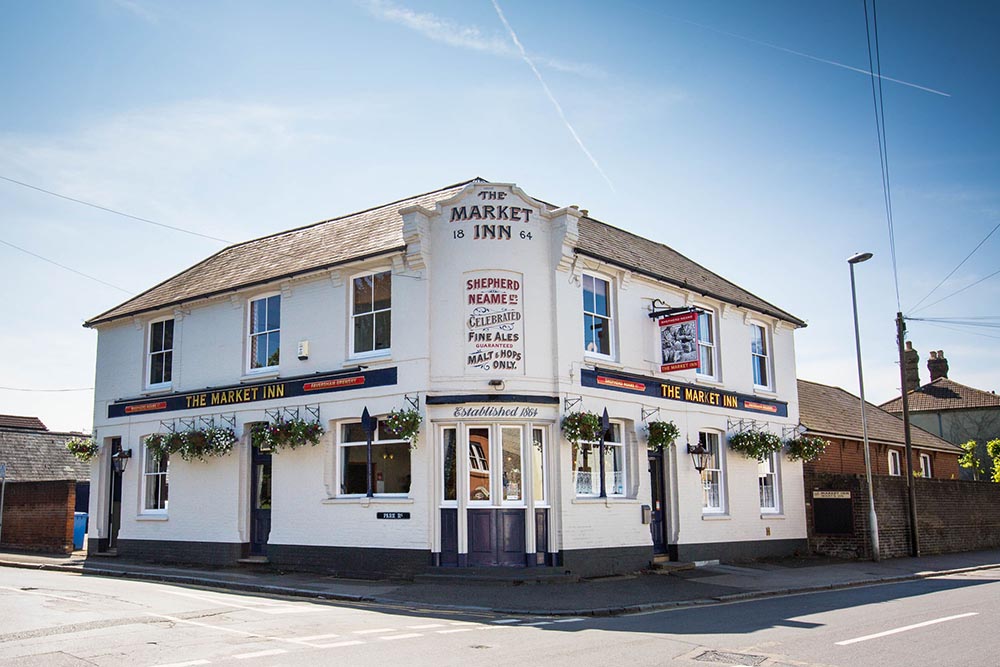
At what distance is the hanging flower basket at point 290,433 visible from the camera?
19094 millimetres

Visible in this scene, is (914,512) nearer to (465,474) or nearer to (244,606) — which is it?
(465,474)

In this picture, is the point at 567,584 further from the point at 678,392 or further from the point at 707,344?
the point at 707,344

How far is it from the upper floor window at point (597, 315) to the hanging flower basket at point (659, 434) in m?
1.90

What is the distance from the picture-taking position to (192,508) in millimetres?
21734

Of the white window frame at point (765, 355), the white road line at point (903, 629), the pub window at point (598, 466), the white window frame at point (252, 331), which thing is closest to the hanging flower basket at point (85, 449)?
the white window frame at point (252, 331)

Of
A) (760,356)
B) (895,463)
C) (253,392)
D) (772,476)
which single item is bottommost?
(772,476)

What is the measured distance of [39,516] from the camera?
1026 inches

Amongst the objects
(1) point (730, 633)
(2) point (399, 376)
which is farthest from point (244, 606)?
(1) point (730, 633)

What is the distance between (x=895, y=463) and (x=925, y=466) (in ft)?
11.5

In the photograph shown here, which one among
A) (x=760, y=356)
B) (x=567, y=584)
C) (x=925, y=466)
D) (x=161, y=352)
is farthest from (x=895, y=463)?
(x=161, y=352)

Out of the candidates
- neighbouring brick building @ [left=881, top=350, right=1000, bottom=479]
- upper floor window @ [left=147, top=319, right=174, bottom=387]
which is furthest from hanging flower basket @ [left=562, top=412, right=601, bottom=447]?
neighbouring brick building @ [left=881, top=350, right=1000, bottom=479]

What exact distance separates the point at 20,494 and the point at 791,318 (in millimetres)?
23575

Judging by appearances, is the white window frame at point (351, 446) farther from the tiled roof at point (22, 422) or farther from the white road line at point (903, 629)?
the tiled roof at point (22, 422)

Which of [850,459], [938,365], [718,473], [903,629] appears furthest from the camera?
[938,365]
